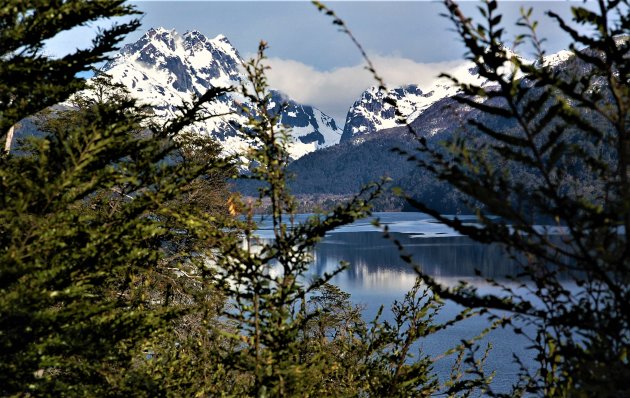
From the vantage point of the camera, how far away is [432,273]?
82125mm

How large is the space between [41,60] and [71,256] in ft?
8.10

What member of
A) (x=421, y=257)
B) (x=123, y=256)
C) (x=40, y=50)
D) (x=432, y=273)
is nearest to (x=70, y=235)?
(x=123, y=256)

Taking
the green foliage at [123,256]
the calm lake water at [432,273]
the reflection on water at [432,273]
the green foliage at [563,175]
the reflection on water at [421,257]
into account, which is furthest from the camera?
the reflection on water at [421,257]

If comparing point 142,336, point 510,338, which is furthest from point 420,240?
point 142,336

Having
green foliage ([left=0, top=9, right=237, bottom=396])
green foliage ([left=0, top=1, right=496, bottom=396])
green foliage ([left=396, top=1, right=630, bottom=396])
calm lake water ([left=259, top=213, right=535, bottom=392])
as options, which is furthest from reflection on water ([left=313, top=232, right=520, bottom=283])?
green foliage ([left=396, top=1, right=630, bottom=396])

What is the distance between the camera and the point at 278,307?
18.0 ft

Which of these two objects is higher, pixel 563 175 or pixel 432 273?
pixel 563 175

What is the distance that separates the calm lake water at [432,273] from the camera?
4522 cm

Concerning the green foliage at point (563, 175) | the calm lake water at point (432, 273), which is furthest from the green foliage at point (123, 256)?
the calm lake water at point (432, 273)

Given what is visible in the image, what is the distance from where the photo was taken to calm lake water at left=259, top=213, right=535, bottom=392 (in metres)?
45.2

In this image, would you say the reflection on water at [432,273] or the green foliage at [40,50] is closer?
the green foliage at [40,50]

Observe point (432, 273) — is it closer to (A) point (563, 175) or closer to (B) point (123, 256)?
(B) point (123, 256)

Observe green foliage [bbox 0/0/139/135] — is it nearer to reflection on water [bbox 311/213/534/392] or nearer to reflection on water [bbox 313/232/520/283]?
reflection on water [bbox 311/213/534/392]

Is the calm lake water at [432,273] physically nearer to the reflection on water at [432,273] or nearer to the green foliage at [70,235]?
the reflection on water at [432,273]
